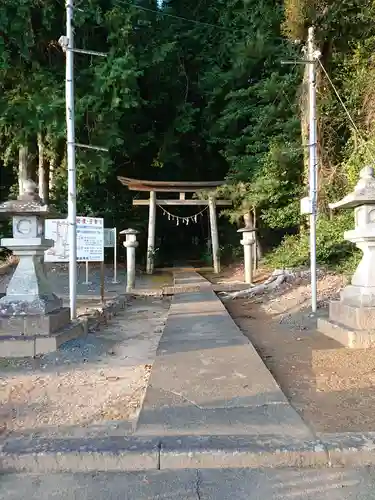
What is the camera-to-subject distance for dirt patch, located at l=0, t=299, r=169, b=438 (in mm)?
3236

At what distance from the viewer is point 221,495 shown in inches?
89.8

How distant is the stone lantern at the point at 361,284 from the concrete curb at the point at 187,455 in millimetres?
2842

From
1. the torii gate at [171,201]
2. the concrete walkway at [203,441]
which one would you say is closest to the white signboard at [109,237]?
the torii gate at [171,201]

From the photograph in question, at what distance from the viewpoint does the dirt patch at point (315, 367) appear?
3184 millimetres

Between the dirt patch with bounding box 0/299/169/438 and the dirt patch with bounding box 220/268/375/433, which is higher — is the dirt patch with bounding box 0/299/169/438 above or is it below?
below

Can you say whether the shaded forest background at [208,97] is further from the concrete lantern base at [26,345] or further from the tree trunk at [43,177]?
the concrete lantern base at [26,345]

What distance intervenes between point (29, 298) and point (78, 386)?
196cm

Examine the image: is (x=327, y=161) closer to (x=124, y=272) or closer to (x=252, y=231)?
(x=252, y=231)

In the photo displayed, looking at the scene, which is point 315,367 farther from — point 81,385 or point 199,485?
point 199,485

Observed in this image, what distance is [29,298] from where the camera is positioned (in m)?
5.67

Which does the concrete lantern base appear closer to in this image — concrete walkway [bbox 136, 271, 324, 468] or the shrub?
concrete walkway [bbox 136, 271, 324, 468]

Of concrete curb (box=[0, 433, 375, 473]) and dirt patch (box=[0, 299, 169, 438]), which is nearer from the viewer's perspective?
concrete curb (box=[0, 433, 375, 473])

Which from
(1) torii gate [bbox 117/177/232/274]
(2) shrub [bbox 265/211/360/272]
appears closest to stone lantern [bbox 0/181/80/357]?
(2) shrub [bbox 265/211/360/272]

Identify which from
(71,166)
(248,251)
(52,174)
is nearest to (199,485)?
(71,166)
